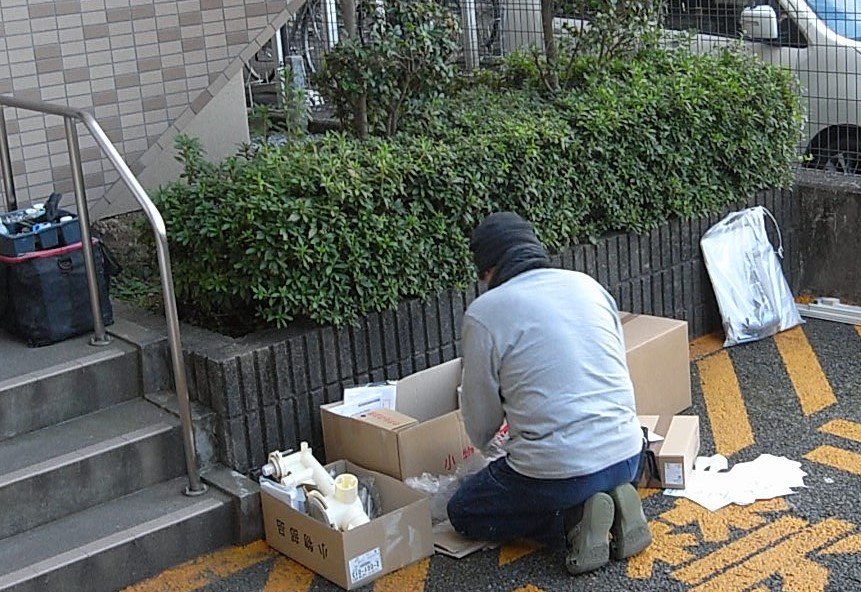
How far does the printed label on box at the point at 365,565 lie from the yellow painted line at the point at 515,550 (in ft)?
1.47

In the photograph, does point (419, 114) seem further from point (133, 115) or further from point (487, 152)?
point (133, 115)

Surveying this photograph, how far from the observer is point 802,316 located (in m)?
6.89

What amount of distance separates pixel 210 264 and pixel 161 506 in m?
1.04

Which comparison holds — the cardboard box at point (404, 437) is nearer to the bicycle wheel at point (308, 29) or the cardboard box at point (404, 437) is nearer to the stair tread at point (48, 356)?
the stair tread at point (48, 356)

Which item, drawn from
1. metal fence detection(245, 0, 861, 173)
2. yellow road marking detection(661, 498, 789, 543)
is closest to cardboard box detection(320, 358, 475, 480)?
yellow road marking detection(661, 498, 789, 543)

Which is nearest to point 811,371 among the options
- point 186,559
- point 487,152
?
point 487,152

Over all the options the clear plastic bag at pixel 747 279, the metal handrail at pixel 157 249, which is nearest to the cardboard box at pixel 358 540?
the metal handrail at pixel 157 249

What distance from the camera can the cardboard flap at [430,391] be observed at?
5.21 metres

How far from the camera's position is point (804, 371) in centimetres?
612

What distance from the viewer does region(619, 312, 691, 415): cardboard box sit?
18.1 ft

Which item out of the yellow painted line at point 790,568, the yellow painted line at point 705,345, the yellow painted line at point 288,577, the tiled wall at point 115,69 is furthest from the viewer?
the yellow painted line at point 705,345

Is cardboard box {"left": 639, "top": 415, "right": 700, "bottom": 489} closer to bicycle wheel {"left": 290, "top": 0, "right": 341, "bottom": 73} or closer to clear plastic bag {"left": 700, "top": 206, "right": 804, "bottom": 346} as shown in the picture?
clear plastic bag {"left": 700, "top": 206, "right": 804, "bottom": 346}

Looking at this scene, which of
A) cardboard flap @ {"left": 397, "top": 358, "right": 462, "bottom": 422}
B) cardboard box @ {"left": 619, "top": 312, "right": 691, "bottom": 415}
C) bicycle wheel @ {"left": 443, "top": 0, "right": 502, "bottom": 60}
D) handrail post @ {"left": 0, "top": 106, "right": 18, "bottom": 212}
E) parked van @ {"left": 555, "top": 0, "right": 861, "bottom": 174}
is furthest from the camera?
bicycle wheel @ {"left": 443, "top": 0, "right": 502, "bottom": 60}

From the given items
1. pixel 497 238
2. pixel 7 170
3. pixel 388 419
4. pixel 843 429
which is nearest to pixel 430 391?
pixel 388 419
